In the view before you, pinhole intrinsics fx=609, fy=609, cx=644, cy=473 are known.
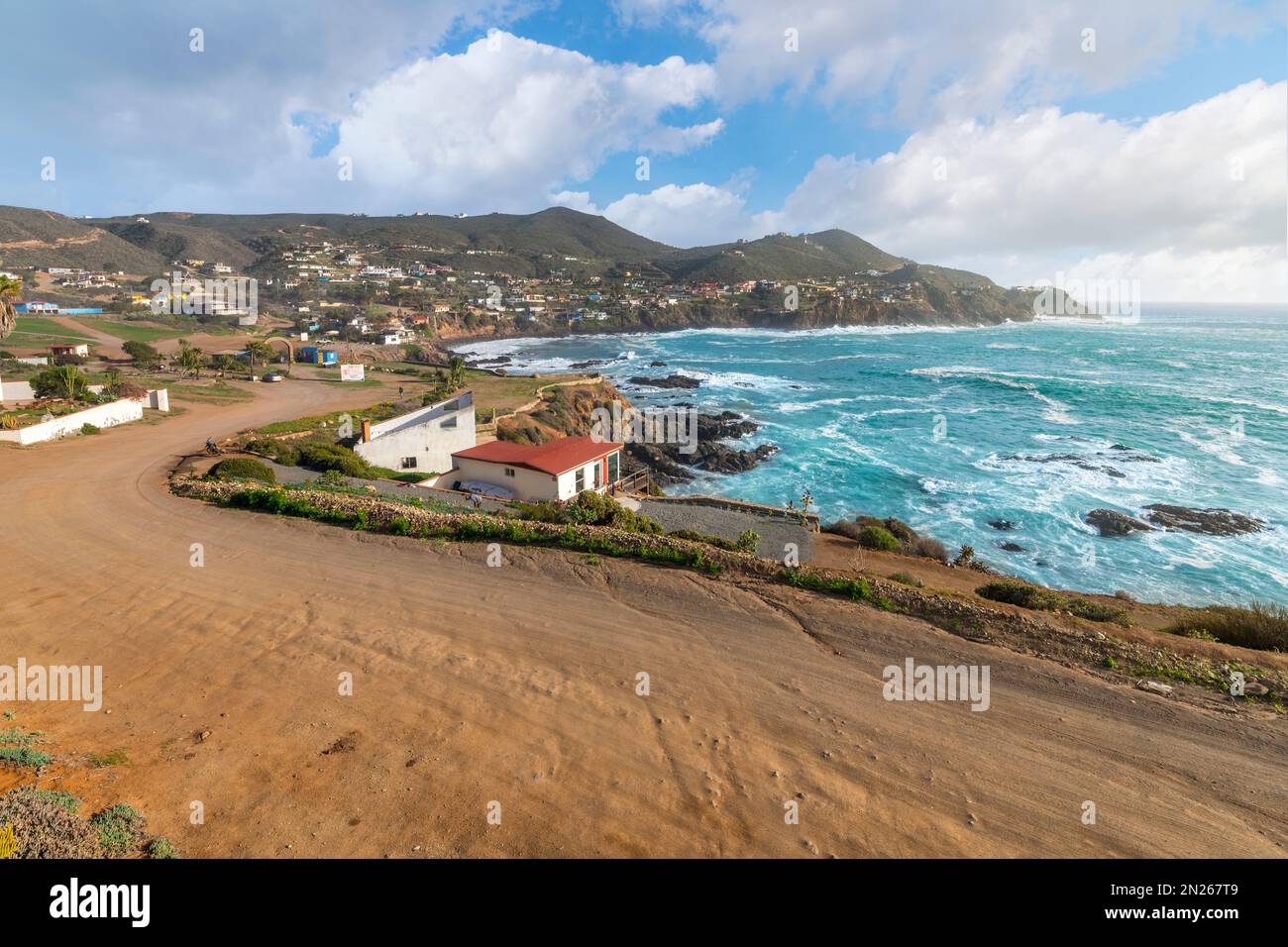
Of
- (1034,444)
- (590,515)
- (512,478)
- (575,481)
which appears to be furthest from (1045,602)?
(1034,444)

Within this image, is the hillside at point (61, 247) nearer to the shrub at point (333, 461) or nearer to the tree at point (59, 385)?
the tree at point (59, 385)

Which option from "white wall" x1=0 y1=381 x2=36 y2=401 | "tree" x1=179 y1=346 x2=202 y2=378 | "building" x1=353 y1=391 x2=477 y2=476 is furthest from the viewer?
"tree" x1=179 y1=346 x2=202 y2=378

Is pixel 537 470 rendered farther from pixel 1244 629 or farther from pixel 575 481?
pixel 1244 629

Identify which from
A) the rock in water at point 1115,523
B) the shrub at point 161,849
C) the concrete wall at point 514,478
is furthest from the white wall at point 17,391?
the rock in water at point 1115,523

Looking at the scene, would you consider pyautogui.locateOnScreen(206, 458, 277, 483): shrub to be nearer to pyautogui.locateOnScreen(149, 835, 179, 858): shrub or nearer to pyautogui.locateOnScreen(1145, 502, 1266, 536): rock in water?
pyautogui.locateOnScreen(149, 835, 179, 858): shrub

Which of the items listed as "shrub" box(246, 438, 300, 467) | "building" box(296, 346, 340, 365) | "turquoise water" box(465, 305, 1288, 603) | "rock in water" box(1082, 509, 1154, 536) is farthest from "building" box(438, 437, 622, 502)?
"building" box(296, 346, 340, 365)
